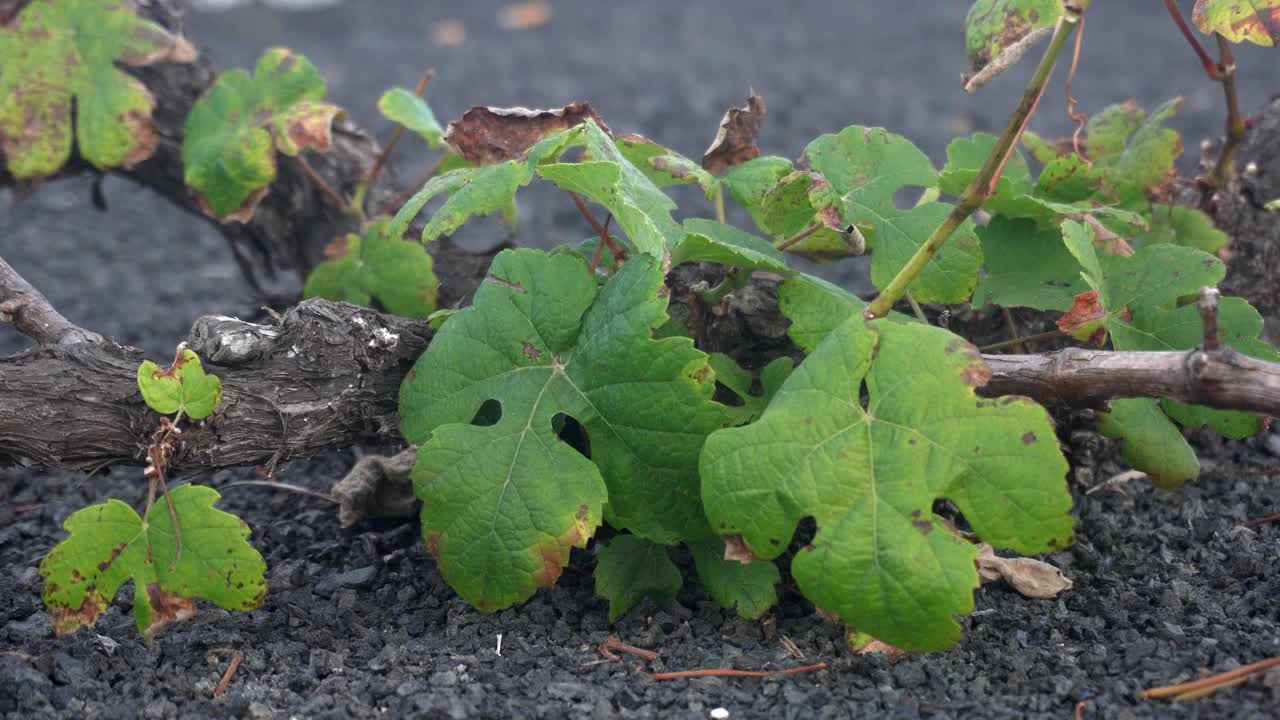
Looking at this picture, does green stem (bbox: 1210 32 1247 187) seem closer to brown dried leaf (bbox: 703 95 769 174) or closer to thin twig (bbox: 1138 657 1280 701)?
brown dried leaf (bbox: 703 95 769 174)

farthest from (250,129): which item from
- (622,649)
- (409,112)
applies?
(622,649)

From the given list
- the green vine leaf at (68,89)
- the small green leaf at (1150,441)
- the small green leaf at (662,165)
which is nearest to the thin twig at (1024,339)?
the small green leaf at (1150,441)

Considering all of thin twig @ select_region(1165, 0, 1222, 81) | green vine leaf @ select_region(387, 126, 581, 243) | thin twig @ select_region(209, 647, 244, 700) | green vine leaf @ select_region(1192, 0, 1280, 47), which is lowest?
thin twig @ select_region(209, 647, 244, 700)

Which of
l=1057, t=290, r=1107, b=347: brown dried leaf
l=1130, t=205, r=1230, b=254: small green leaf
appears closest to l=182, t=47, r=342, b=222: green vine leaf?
l=1057, t=290, r=1107, b=347: brown dried leaf

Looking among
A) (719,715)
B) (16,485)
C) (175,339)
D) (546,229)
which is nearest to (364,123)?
(546,229)

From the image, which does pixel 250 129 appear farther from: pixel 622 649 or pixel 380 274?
pixel 622 649
